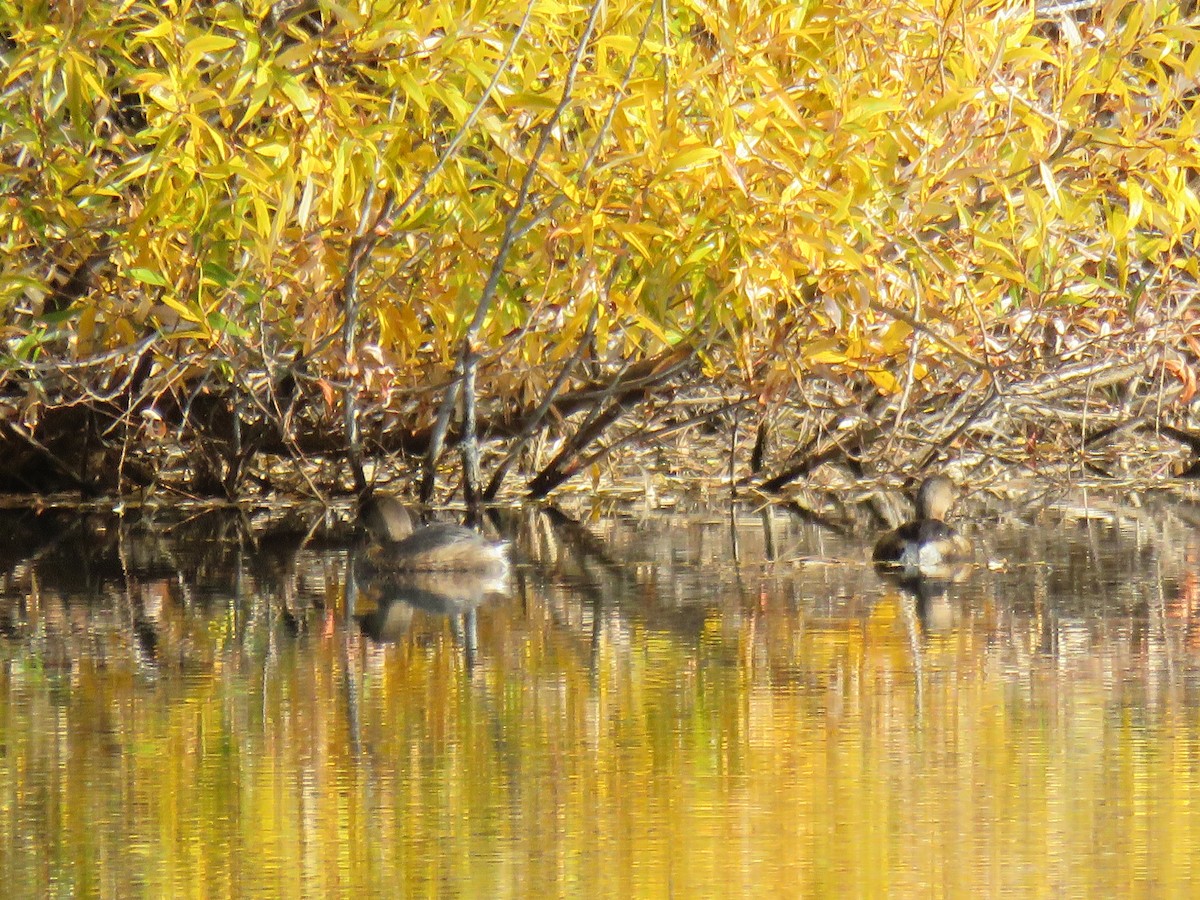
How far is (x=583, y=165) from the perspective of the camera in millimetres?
7176

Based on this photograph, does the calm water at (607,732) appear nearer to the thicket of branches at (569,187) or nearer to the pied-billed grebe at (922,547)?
the pied-billed grebe at (922,547)

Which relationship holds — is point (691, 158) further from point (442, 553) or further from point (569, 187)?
point (442, 553)

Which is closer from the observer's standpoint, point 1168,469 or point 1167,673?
point 1167,673

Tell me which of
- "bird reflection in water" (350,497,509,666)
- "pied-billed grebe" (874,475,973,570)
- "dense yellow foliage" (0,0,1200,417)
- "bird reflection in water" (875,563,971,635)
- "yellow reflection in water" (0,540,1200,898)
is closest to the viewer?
"yellow reflection in water" (0,540,1200,898)

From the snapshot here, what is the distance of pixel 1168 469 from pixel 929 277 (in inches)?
189

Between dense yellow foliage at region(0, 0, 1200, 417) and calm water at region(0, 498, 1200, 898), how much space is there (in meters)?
1.00

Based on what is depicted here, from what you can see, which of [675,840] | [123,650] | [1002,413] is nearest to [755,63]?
[123,650]

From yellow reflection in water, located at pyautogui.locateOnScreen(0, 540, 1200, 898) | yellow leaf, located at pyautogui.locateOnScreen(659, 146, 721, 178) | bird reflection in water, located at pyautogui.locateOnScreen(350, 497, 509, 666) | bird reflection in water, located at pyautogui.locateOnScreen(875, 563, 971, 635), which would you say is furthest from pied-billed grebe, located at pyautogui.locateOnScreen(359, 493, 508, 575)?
yellow leaf, located at pyautogui.locateOnScreen(659, 146, 721, 178)

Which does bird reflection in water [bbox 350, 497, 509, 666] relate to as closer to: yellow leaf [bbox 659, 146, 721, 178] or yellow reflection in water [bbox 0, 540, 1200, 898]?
yellow reflection in water [bbox 0, 540, 1200, 898]

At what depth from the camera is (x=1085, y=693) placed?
552cm

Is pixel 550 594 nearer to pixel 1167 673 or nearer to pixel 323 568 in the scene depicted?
pixel 323 568

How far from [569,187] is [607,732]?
2.39 metres

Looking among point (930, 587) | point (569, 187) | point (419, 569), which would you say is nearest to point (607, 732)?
point (569, 187)

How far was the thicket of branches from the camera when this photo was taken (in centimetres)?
664
